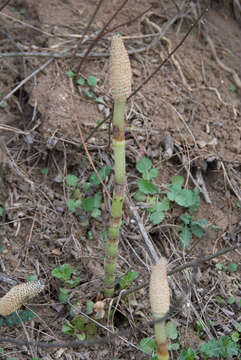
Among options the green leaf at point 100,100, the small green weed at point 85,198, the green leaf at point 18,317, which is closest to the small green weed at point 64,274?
the green leaf at point 18,317

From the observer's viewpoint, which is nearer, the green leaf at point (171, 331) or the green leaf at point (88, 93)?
the green leaf at point (171, 331)

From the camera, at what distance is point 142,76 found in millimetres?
3154

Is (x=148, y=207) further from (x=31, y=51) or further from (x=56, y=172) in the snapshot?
(x=31, y=51)

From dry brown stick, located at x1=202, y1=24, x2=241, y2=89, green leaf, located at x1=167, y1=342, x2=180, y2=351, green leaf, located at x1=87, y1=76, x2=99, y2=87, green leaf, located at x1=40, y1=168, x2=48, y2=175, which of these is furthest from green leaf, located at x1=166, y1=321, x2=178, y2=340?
dry brown stick, located at x1=202, y1=24, x2=241, y2=89

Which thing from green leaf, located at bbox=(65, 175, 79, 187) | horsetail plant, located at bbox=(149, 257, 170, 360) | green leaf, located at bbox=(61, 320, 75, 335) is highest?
horsetail plant, located at bbox=(149, 257, 170, 360)

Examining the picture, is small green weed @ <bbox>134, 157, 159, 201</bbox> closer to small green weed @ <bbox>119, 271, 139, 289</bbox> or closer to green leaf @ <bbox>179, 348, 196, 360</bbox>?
small green weed @ <bbox>119, 271, 139, 289</bbox>

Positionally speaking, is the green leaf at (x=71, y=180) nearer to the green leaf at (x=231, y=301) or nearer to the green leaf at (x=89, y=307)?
the green leaf at (x=89, y=307)

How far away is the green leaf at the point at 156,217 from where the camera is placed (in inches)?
101

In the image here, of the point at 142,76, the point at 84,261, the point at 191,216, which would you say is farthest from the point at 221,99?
the point at 84,261

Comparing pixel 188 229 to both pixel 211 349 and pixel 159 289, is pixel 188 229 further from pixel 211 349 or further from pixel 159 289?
pixel 159 289

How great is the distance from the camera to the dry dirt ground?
2238 mm

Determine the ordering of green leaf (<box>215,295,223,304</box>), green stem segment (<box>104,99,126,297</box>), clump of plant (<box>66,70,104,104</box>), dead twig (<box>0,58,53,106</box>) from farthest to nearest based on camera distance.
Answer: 1. clump of plant (<box>66,70,104,104</box>)
2. dead twig (<box>0,58,53,106</box>)
3. green leaf (<box>215,295,223,304</box>)
4. green stem segment (<box>104,99,126,297</box>)

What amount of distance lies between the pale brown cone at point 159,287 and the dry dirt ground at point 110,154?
0.61 meters

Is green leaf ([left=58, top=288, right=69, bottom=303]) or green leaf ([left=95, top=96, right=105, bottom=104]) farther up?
green leaf ([left=95, top=96, right=105, bottom=104])
